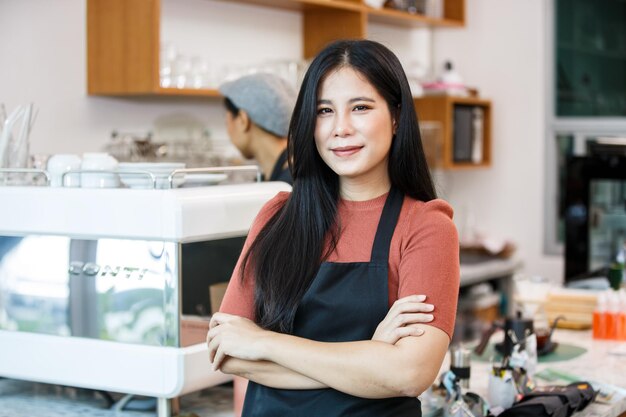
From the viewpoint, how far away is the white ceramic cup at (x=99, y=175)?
87.2 inches

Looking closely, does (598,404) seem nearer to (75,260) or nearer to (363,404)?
(363,404)

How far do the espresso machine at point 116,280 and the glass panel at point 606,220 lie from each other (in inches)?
71.5

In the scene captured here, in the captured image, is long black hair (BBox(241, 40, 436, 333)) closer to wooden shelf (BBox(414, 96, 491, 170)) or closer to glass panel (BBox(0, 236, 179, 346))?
glass panel (BBox(0, 236, 179, 346))

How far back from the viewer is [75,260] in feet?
7.14

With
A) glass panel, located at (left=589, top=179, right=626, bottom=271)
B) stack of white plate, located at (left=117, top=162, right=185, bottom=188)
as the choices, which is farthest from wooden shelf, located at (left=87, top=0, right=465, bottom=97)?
stack of white plate, located at (left=117, top=162, right=185, bottom=188)

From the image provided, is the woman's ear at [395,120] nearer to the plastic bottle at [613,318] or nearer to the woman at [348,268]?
the woman at [348,268]

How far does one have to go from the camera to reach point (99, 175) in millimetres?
2215

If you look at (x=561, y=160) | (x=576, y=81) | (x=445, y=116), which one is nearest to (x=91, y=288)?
(x=445, y=116)

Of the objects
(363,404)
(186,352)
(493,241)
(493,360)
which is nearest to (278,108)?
(493,360)

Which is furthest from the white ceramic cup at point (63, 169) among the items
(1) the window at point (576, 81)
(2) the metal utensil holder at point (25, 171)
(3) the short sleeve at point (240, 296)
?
(1) the window at point (576, 81)

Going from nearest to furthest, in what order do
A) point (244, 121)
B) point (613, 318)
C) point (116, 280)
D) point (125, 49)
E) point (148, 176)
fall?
point (116, 280)
point (148, 176)
point (613, 318)
point (244, 121)
point (125, 49)

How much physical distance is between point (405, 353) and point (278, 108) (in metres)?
1.65

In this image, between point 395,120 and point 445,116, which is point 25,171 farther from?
point 445,116

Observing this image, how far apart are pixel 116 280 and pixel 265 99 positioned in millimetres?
1152
